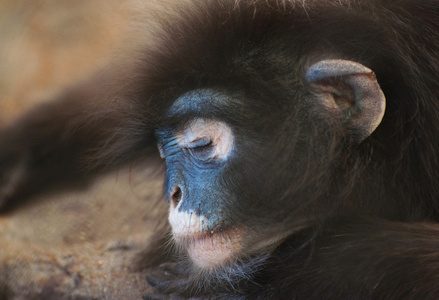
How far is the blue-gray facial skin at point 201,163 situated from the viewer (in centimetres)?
173

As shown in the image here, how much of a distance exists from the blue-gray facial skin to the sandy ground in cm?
67

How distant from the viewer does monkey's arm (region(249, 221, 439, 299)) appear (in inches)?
61.1

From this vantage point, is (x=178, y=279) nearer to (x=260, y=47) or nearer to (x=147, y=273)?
(x=147, y=273)

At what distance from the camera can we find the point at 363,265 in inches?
63.3

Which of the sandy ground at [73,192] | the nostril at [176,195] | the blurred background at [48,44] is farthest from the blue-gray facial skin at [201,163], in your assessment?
the blurred background at [48,44]

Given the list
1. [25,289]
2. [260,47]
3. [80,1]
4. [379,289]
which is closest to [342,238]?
[379,289]

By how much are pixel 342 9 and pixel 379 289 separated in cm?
88

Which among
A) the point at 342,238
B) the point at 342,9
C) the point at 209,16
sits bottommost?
the point at 342,238

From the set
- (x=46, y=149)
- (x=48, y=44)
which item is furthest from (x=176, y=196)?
(x=48, y=44)

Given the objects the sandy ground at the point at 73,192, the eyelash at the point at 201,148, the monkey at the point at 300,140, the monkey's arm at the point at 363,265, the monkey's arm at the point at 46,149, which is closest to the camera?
the monkey's arm at the point at 363,265

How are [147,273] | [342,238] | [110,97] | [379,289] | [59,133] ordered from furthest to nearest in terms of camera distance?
[59,133] → [147,273] → [110,97] → [342,238] → [379,289]

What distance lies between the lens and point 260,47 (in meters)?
1.79

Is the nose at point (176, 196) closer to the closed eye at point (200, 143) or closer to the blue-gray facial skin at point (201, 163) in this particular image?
the blue-gray facial skin at point (201, 163)

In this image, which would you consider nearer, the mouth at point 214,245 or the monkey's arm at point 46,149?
the mouth at point 214,245
